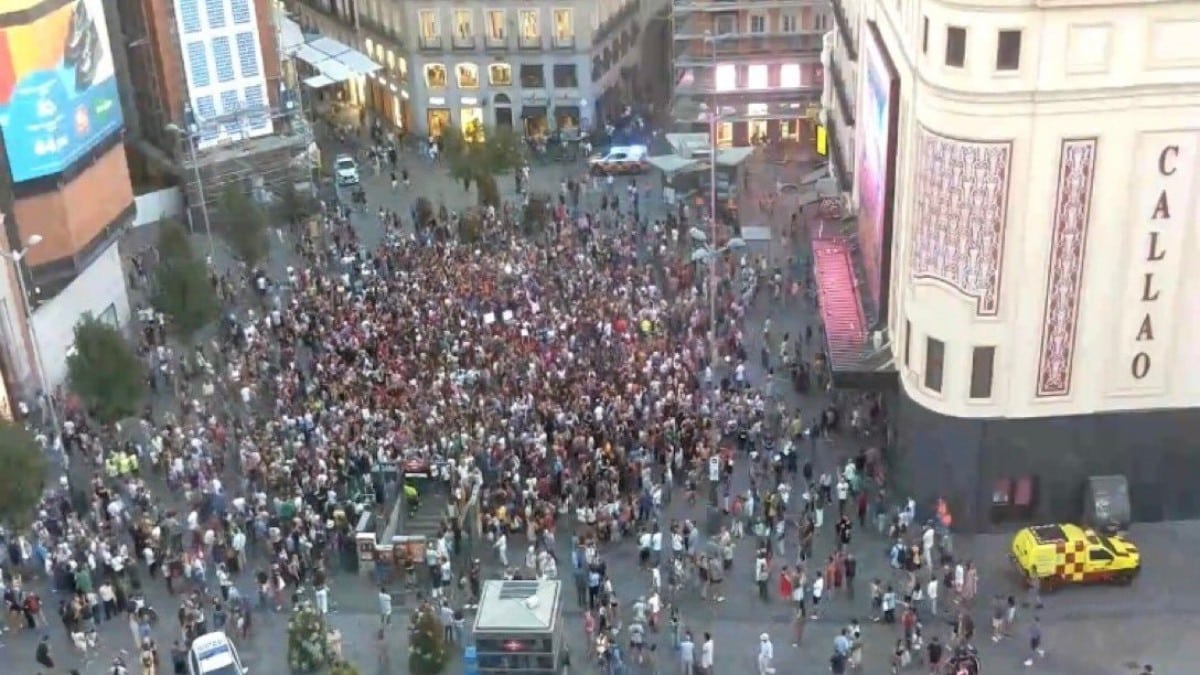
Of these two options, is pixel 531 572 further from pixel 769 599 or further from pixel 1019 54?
pixel 1019 54

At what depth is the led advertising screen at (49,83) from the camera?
44.8 metres

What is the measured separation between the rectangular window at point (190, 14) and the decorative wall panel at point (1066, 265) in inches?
1530

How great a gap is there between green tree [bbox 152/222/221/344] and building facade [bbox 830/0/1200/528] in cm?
2273

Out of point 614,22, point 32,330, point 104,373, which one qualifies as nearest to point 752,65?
point 614,22

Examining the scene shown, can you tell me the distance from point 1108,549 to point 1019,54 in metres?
12.3

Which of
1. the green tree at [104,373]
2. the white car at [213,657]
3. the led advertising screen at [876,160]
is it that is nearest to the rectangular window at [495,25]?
the led advertising screen at [876,160]

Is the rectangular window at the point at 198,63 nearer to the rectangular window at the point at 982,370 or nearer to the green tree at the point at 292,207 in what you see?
the green tree at the point at 292,207

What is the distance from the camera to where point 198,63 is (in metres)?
60.5

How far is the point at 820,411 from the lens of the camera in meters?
44.4

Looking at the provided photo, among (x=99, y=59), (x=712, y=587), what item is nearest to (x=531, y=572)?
(x=712, y=587)

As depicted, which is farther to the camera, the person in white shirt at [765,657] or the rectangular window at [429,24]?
the rectangular window at [429,24]

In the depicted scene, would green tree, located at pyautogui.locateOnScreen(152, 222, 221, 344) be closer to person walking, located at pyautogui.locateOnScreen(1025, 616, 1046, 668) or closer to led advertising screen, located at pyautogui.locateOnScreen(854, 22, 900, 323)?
led advertising screen, located at pyautogui.locateOnScreen(854, 22, 900, 323)

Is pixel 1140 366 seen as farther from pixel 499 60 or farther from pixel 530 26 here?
pixel 499 60

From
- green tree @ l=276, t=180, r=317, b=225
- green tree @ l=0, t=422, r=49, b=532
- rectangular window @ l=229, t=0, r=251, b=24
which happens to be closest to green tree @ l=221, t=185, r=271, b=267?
green tree @ l=276, t=180, r=317, b=225
